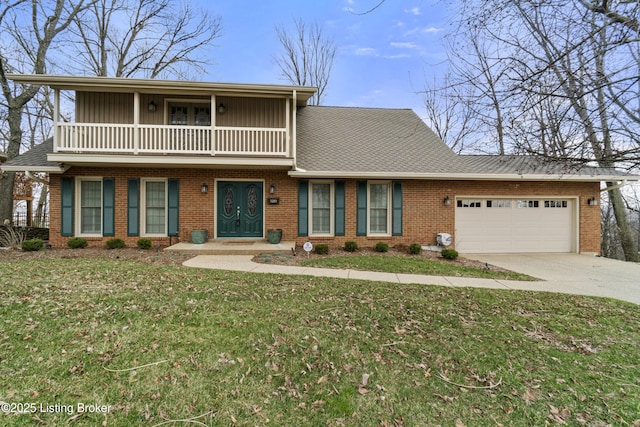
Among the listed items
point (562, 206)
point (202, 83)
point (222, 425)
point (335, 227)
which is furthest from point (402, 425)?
point (562, 206)

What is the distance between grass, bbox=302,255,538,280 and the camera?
6926 mm

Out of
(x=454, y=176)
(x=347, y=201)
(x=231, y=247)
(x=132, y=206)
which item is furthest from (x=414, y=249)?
(x=132, y=206)

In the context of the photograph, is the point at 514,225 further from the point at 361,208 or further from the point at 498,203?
the point at 361,208

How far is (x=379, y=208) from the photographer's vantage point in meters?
10.4

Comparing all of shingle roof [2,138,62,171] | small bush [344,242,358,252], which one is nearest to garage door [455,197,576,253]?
small bush [344,242,358,252]

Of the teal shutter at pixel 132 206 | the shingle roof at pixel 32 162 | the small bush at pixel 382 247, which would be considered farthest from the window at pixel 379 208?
the shingle roof at pixel 32 162

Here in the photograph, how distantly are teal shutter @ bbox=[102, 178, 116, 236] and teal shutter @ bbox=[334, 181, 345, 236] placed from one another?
7.33 metres

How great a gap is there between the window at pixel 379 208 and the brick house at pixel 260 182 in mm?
38

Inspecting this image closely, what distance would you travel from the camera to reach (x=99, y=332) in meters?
3.38

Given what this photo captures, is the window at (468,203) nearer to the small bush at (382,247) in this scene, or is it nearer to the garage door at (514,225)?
the garage door at (514,225)

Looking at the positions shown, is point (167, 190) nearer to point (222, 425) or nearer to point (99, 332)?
point (99, 332)

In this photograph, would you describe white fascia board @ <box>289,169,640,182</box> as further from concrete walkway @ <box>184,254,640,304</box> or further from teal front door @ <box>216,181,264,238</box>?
concrete walkway @ <box>184,254,640,304</box>

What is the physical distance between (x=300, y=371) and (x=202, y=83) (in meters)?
8.54

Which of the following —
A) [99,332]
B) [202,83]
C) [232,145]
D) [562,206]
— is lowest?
[99,332]
